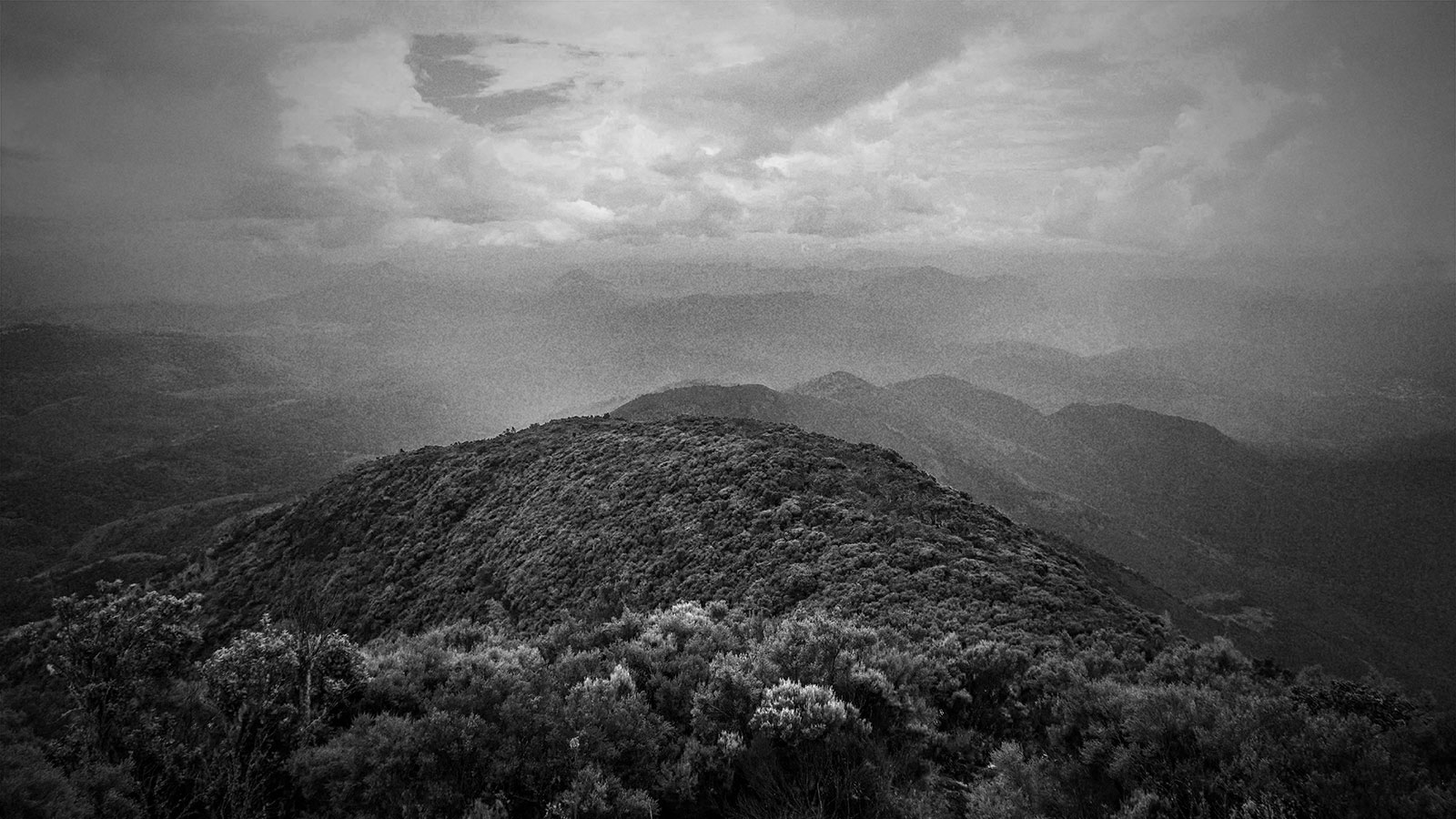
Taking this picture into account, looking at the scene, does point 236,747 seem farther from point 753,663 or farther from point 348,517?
point 348,517

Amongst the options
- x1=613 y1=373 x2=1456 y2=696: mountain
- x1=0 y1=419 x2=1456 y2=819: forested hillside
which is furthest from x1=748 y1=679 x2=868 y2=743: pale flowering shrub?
x1=613 y1=373 x2=1456 y2=696: mountain

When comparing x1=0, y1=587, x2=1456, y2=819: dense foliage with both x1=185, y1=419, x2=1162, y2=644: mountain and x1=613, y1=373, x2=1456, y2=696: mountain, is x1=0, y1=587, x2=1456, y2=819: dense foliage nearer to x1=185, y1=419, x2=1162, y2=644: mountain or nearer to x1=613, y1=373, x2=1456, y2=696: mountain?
x1=185, y1=419, x2=1162, y2=644: mountain

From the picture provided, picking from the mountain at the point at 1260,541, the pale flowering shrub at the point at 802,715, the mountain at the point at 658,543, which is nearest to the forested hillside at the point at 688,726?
the pale flowering shrub at the point at 802,715

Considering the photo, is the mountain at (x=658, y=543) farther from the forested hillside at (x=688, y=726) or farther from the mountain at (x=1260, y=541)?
the mountain at (x=1260, y=541)

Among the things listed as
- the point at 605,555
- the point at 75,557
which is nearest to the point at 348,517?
the point at 605,555

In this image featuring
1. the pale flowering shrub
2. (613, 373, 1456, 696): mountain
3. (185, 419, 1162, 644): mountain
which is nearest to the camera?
the pale flowering shrub

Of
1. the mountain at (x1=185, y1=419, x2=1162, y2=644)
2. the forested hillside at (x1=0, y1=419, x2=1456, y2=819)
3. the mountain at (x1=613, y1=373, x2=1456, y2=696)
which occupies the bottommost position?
the mountain at (x1=613, y1=373, x2=1456, y2=696)

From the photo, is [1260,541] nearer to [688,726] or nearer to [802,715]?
[802,715]
